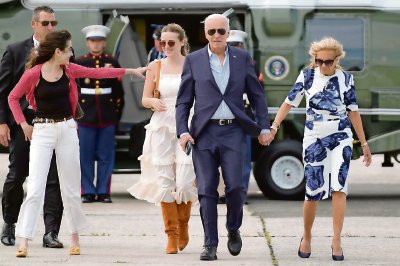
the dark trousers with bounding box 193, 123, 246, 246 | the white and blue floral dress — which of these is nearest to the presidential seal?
the white and blue floral dress

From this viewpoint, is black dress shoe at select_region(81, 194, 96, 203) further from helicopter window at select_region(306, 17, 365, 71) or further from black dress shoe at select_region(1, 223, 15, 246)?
black dress shoe at select_region(1, 223, 15, 246)

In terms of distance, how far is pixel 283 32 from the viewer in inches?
632

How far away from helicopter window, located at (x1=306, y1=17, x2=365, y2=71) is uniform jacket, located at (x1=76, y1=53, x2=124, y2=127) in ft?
7.59

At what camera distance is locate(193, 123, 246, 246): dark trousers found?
10430 millimetres

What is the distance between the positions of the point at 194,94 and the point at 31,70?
1.28 metres

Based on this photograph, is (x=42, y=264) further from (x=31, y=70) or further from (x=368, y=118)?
(x=368, y=118)

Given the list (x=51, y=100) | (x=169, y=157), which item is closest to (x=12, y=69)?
(x=51, y=100)

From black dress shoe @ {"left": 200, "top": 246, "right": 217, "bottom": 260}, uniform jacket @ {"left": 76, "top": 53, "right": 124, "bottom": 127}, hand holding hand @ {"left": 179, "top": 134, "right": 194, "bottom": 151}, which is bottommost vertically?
black dress shoe @ {"left": 200, "top": 246, "right": 217, "bottom": 260}

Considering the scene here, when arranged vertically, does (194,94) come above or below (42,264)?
above

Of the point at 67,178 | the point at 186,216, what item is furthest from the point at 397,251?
the point at 67,178

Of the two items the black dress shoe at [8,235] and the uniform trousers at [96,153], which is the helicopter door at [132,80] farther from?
the black dress shoe at [8,235]

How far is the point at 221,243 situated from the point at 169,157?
1.08 m

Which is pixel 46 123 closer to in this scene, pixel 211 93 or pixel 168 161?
pixel 168 161

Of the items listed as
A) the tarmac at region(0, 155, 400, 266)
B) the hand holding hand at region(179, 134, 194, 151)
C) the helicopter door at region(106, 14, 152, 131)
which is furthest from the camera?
the helicopter door at region(106, 14, 152, 131)
